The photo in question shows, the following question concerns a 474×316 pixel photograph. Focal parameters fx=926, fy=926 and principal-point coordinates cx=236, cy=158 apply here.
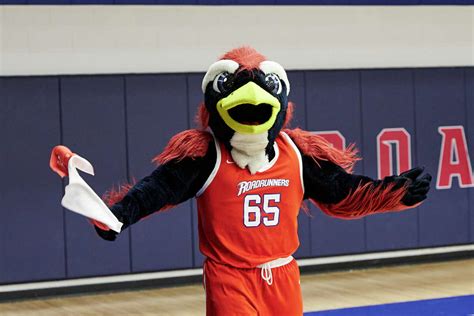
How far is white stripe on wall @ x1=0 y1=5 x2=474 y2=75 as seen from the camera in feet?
27.7

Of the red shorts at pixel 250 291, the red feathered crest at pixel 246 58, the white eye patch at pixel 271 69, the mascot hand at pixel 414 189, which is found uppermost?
the red feathered crest at pixel 246 58

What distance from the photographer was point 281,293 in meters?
Answer: 4.22

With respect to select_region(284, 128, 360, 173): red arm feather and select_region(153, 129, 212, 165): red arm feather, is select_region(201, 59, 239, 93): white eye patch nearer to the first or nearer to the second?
select_region(153, 129, 212, 165): red arm feather

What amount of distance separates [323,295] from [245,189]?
4.24 metres

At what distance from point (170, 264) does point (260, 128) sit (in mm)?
4944

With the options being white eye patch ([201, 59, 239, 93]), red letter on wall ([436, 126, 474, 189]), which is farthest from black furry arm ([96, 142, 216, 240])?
red letter on wall ([436, 126, 474, 189])

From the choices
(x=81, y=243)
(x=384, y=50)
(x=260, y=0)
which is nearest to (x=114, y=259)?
(x=81, y=243)

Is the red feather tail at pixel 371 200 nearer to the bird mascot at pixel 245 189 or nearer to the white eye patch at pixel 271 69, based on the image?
the bird mascot at pixel 245 189

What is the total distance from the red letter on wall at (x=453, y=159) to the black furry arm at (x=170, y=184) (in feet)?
19.6

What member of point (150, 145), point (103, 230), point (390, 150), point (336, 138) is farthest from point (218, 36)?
point (103, 230)

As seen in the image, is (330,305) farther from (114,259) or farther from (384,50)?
(384,50)

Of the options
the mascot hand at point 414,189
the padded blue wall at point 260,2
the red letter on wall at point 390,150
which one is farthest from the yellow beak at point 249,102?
the red letter on wall at point 390,150

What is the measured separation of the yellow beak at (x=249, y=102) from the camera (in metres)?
4.18

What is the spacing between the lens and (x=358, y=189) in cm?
444
